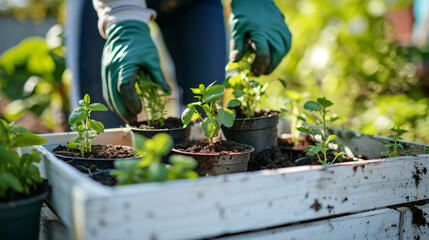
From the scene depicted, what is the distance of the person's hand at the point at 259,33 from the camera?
1.42 m

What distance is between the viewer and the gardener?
131cm

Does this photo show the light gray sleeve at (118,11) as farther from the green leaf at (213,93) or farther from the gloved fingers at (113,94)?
the green leaf at (213,93)

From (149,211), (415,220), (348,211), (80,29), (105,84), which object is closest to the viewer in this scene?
(149,211)

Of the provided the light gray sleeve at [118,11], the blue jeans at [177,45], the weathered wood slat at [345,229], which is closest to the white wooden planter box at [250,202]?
the weathered wood slat at [345,229]

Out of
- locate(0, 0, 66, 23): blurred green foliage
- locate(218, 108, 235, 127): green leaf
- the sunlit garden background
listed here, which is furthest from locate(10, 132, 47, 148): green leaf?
locate(0, 0, 66, 23): blurred green foliage

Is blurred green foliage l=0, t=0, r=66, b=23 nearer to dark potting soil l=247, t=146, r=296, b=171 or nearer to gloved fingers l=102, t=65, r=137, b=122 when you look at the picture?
gloved fingers l=102, t=65, r=137, b=122

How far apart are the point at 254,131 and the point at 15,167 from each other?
0.80m

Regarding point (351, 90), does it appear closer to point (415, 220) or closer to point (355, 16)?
point (355, 16)

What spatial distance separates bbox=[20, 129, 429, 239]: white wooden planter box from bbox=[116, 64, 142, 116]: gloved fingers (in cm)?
38

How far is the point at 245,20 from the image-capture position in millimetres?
1429

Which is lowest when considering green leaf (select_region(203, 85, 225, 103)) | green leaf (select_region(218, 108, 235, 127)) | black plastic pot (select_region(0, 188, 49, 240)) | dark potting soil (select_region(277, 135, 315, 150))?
black plastic pot (select_region(0, 188, 49, 240))

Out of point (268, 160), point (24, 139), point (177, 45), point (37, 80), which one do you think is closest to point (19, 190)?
point (24, 139)

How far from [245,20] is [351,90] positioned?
262 cm

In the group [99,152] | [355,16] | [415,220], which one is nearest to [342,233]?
[415,220]
